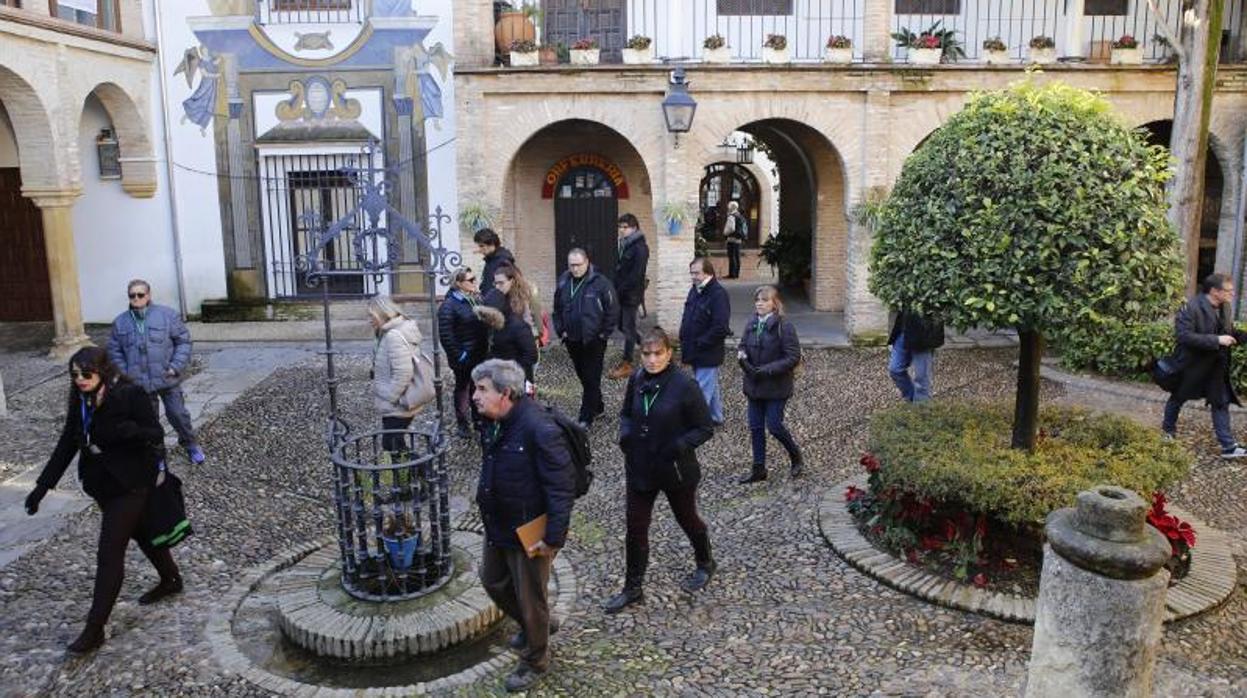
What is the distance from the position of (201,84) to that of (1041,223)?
495 inches

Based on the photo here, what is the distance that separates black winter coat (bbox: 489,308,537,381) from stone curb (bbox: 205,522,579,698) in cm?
223

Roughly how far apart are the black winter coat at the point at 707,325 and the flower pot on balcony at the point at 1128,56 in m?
8.17

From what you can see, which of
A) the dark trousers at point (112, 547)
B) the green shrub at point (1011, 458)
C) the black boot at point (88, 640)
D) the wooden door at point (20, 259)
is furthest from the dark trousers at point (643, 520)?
the wooden door at point (20, 259)

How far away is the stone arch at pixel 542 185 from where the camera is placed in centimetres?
1571

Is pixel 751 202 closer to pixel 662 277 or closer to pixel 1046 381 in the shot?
Answer: pixel 662 277

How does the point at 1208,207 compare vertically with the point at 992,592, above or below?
above

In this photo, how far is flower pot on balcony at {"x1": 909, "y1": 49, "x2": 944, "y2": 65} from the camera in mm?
13832

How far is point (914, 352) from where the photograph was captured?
9133 mm

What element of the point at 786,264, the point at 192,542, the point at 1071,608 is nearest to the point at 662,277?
the point at 786,264

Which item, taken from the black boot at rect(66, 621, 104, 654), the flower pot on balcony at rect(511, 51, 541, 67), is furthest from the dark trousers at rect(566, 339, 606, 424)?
the flower pot on balcony at rect(511, 51, 541, 67)

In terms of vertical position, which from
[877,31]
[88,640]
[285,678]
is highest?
[877,31]

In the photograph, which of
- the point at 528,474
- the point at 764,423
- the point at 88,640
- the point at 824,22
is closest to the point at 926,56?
the point at 824,22

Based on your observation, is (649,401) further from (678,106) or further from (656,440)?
(678,106)

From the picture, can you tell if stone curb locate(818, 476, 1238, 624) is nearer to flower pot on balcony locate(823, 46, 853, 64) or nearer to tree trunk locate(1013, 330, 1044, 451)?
tree trunk locate(1013, 330, 1044, 451)
